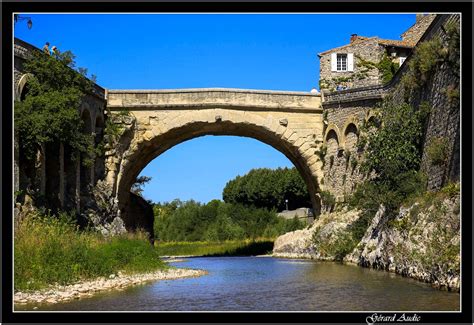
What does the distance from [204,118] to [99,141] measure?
4.30 metres

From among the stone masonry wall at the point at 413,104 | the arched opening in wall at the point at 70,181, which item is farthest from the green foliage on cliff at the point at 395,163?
the arched opening in wall at the point at 70,181

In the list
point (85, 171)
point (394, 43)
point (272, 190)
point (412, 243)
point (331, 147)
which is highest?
point (394, 43)

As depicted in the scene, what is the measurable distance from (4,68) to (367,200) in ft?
45.8

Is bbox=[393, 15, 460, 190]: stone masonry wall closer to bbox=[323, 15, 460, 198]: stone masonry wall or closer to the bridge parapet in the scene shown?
bbox=[323, 15, 460, 198]: stone masonry wall

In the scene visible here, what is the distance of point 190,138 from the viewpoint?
102 ft

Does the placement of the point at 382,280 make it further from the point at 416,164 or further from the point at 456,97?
the point at 416,164

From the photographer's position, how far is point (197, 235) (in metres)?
56.8

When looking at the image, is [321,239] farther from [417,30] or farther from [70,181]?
[417,30]

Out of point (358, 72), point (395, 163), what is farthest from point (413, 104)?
point (358, 72)

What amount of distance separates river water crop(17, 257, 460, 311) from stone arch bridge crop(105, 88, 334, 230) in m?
12.7

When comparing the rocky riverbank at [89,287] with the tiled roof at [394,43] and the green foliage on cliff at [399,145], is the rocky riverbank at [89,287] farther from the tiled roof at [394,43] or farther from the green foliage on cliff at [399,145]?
the tiled roof at [394,43]

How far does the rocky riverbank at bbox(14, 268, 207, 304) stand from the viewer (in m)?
11.8

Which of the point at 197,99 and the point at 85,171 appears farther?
the point at 197,99

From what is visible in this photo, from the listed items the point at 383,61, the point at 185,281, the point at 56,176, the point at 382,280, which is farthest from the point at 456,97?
the point at 383,61
